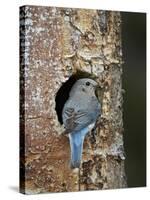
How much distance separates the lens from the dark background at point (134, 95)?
15.3 ft

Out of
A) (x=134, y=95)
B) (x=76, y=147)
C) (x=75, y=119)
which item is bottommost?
(x=76, y=147)

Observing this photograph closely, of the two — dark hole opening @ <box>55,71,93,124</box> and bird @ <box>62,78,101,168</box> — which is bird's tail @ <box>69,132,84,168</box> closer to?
bird @ <box>62,78,101,168</box>

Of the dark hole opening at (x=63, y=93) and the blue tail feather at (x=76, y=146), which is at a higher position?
the dark hole opening at (x=63, y=93)

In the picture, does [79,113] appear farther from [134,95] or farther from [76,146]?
[134,95]

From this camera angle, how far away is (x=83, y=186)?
4531 mm

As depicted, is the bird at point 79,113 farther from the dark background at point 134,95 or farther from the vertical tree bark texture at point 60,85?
the dark background at point 134,95

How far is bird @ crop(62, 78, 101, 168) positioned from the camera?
447 centimetres

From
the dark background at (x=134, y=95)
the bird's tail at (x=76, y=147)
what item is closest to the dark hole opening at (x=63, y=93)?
the bird's tail at (x=76, y=147)

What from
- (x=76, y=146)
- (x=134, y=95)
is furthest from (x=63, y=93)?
(x=134, y=95)

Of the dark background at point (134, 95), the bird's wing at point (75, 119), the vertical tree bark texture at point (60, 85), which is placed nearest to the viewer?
the vertical tree bark texture at point (60, 85)

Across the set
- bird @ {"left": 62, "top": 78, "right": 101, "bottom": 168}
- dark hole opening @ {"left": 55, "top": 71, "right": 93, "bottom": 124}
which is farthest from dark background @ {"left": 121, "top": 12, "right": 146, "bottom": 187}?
dark hole opening @ {"left": 55, "top": 71, "right": 93, "bottom": 124}

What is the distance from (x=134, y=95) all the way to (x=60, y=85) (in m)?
0.54

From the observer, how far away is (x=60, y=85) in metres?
4.41

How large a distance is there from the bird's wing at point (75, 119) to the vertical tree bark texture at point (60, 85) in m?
0.06
